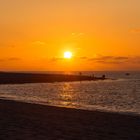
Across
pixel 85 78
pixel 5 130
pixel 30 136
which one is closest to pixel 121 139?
pixel 30 136

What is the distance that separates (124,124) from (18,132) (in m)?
7.05

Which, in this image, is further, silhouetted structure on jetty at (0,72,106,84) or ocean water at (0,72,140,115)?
silhouetted structure on jetty at (0,72,106,84)

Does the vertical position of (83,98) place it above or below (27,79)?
below

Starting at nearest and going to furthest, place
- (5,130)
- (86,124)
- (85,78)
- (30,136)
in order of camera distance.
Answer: (30,136) → (5,130) → (86,124) → (85,78)

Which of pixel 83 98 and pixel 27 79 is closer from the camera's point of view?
pixel 83 98

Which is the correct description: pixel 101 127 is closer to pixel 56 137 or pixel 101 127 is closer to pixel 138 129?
pixel 138 129

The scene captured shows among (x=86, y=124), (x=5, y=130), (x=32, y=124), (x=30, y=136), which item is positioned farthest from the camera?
(x=86, y=124)

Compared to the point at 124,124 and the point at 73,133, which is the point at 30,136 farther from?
the point at 124,124

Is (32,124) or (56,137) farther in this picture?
(32,124)

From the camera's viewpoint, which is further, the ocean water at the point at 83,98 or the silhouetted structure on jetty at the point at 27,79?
the silhouetted structure on jetty at the point at 27,79

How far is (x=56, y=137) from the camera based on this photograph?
45.3 feet

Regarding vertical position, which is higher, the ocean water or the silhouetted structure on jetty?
the silhouetted structure on jetty

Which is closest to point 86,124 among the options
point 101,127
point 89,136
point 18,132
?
point 101,127

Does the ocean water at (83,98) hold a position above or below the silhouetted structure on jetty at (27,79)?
below
